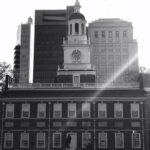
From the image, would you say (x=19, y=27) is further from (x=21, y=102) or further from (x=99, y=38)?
(x=21, y=102)

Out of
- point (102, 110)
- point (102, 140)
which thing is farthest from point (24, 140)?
point (102, 110)

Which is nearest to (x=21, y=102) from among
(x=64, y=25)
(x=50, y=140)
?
(x=50, y=140)

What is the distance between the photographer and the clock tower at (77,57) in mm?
60438

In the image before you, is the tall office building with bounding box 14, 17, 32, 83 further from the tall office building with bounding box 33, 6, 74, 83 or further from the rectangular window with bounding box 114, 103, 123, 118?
the rectangular window with bounding box 114, 103, 123, 118

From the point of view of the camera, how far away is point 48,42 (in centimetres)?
14612

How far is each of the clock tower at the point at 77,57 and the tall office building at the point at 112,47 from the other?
91.8m

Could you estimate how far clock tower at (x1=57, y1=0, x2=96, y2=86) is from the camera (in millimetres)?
60438

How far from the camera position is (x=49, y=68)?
142 metres

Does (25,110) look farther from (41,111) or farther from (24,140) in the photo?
(24,140)

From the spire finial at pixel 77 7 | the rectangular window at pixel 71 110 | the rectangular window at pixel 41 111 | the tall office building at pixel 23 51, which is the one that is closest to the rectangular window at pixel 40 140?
the rectangular window at pixel 41 111

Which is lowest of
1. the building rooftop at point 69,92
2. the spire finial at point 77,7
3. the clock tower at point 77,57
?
the building rooftop at point 69,92

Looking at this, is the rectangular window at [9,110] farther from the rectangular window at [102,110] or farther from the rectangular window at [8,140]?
the rectangular window at [102,110]

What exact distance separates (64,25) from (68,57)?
90.1 m

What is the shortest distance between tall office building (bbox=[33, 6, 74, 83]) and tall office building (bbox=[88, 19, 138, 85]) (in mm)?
19264
